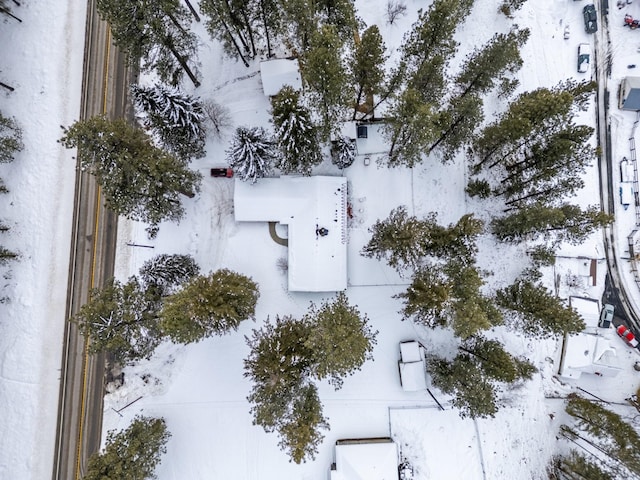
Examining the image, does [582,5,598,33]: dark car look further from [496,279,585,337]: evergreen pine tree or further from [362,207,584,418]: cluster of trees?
[496,279,585,337]: evergreen pine tree

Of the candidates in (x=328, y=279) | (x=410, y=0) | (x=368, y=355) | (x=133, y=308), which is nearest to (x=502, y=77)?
(x=410, y=0)

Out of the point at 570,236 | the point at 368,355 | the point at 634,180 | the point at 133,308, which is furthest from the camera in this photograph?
the point at 634,180

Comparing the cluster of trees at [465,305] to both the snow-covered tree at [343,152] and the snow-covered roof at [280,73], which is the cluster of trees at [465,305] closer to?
the snow-covered tree at [343,152]

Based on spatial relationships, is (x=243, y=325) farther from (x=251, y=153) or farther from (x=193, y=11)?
(x=193, y=11)

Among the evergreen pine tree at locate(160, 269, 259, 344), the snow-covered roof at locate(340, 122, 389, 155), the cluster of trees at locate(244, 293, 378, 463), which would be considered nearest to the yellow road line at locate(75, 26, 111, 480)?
the evergreen pine tree at locate(160, 269, 259, 344)

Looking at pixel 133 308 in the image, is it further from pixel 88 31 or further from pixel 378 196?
pixel 88 31

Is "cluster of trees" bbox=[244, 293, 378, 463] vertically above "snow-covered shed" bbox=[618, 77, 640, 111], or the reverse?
"snow-covered shed" bbox=[618, 77, 640, 111]
